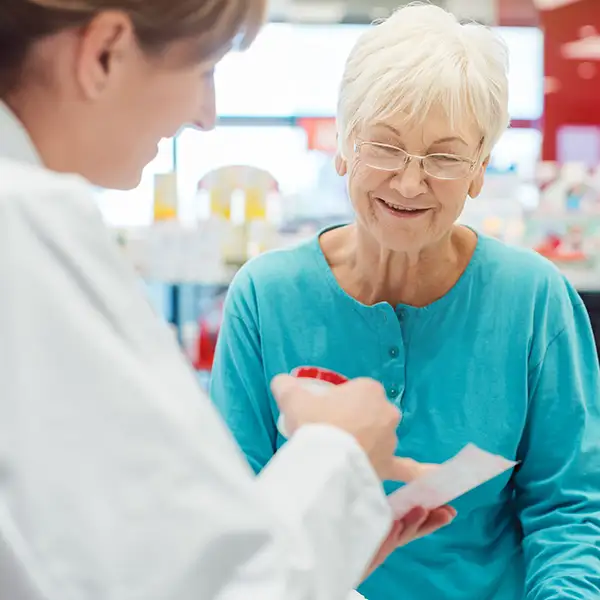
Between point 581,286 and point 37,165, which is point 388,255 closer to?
point 37,165

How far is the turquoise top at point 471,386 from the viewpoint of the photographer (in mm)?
1639

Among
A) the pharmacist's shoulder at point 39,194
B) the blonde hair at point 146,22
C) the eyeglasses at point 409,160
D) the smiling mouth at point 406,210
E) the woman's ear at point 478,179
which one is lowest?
the smiling mouth at point 406,210

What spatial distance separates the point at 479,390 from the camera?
65.7 inches

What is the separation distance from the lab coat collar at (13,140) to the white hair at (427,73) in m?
0.89

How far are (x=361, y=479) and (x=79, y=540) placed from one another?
31cm

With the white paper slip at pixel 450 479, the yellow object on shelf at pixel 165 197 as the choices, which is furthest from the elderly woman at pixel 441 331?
the yellow object on shelf at pixel 165 197

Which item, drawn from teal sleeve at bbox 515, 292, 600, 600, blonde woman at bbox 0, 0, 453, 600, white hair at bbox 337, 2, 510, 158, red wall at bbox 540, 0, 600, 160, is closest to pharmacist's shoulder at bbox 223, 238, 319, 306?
white hair at bbox 337, 2, 510, 158

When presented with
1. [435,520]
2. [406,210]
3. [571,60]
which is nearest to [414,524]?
[435,520]

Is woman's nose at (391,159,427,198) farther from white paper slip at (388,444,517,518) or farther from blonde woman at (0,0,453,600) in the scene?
blonde woman at (0,0,453,600)

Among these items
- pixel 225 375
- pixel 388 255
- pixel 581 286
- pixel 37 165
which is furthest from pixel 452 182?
pixel 581 286

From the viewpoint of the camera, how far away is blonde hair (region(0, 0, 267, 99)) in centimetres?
80

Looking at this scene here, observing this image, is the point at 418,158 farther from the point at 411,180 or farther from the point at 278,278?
the point at 278,278

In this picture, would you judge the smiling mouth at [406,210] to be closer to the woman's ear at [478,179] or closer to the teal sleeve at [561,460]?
the woman's ear at [478,179]

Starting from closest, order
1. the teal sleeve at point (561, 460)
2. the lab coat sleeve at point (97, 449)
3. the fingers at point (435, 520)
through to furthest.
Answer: the lab coat sleeve at point (97, 449), the fingers at point (435, 520), the teal sleeve at point (561, 460)
